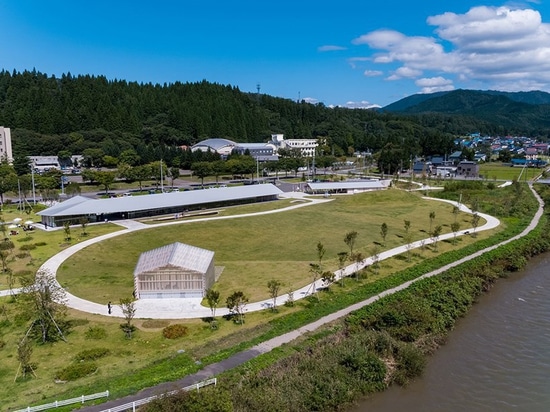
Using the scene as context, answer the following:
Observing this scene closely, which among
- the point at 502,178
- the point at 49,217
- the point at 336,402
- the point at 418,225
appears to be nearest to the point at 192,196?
the point at 49,217

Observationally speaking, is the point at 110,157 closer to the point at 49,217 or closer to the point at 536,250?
the point at 49,217

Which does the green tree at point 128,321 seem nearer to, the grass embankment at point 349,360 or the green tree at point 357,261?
the grass embankment at point 349,360

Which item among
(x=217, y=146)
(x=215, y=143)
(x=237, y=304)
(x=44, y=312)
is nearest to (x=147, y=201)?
(x=44, y=312)

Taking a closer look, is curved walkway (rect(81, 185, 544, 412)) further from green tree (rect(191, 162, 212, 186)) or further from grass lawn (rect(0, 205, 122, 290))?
green tree (rect(191, 162, 212, 186))

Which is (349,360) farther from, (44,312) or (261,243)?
(261,243)

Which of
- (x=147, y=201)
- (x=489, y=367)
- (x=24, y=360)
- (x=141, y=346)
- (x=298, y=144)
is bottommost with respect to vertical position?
(x=489, y=367)

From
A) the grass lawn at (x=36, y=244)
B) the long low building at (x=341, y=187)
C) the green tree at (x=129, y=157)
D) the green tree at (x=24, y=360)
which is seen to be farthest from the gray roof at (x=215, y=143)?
the green tree at (x=24, y=360)
